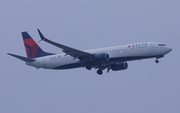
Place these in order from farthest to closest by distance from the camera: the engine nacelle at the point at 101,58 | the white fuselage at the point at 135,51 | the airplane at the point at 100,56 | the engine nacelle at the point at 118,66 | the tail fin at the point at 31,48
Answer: the tail fin at the point at 31,48, the engine nacelle at the point at 118,66, the engine nacelle at the point at 101,58, the airplane at the point at 100,56, the white fuselage at the point at 135,51

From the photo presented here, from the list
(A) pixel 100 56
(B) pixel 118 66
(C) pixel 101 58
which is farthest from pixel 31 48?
(C) pixel 101 58

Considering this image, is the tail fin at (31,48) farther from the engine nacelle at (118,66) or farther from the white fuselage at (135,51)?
the engine nacelle at (118,66)

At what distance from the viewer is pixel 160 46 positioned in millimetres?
67562

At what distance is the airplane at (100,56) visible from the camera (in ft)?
220

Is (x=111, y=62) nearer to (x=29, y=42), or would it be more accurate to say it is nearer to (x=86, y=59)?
(x=86, y=59)

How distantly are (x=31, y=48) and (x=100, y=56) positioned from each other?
1520 centimetres

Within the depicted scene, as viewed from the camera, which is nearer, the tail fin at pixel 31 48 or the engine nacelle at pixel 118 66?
the engine nacelle at pixel 118 66

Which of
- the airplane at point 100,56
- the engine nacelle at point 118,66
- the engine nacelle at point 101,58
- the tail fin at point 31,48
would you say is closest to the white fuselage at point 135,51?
the airplane at point 100,56

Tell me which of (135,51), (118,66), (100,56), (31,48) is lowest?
(118,66)

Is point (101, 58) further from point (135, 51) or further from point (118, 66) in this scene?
point (118, 66)

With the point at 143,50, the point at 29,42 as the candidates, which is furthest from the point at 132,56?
the point at 29,42

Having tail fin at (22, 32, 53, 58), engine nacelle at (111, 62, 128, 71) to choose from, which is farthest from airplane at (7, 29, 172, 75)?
tail fin at (22, 32, 53, 58)

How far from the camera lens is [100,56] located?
6788 centimetres

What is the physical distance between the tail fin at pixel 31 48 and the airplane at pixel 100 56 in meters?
0.20
